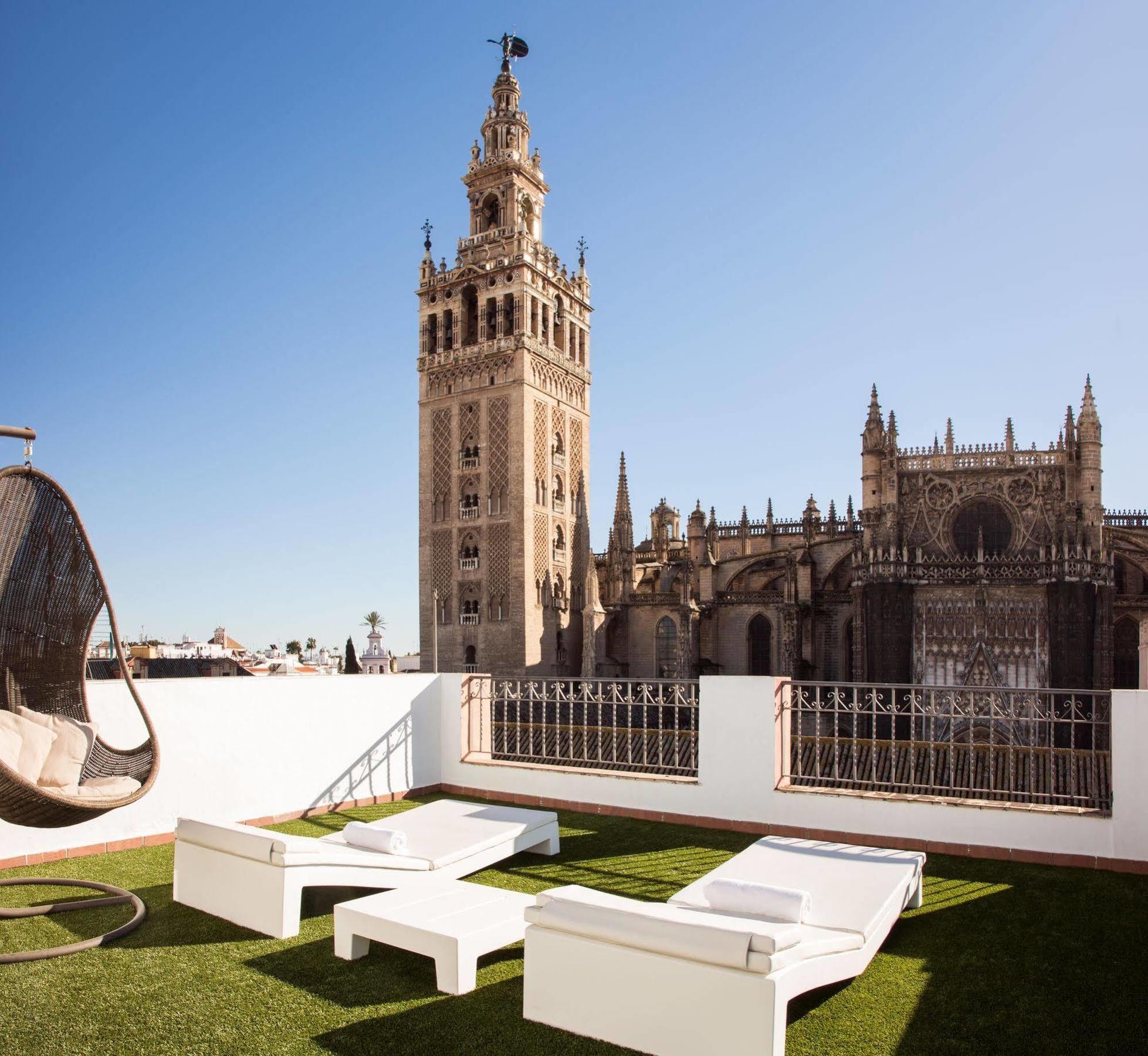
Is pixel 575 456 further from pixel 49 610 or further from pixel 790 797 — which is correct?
pixel 49 610

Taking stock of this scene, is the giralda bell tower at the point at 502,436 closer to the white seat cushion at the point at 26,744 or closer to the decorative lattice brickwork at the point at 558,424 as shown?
the decorative lattice brickwork at the point at 558,424

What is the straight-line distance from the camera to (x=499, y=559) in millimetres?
32469

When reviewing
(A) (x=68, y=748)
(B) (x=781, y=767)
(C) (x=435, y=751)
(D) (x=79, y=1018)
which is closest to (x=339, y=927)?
(D) (x=79, y=1018)

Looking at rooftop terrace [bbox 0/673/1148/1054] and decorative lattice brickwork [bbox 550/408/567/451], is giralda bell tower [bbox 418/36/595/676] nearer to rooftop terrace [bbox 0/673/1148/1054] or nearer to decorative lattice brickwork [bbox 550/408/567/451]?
decorative lattice brickwork [bbox 550/408/567/451]

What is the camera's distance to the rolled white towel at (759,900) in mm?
3867

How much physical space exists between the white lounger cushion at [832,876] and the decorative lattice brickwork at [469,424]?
28.8 meters

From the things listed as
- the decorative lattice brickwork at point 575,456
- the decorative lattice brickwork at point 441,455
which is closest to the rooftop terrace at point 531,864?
the decorative lattice brickwork at point 441,455

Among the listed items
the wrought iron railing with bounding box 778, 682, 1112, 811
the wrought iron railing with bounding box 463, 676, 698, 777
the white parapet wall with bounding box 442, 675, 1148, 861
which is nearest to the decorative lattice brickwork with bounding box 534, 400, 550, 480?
the wrought iron railing with bounding box 778, 682, 1112, 811

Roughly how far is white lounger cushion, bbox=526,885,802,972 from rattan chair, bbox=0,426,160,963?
3.04 m

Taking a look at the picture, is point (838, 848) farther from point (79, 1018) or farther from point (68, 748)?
point (68, 748)

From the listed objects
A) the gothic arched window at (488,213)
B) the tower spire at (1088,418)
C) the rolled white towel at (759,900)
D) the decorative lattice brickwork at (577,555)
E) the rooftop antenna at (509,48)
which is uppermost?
the rooftop antenna at (509,48)

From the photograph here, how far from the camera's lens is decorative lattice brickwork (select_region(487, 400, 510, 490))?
32.6m

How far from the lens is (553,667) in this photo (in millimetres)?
33375

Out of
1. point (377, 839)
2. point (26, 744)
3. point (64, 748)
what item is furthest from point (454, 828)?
point (26, 744)
